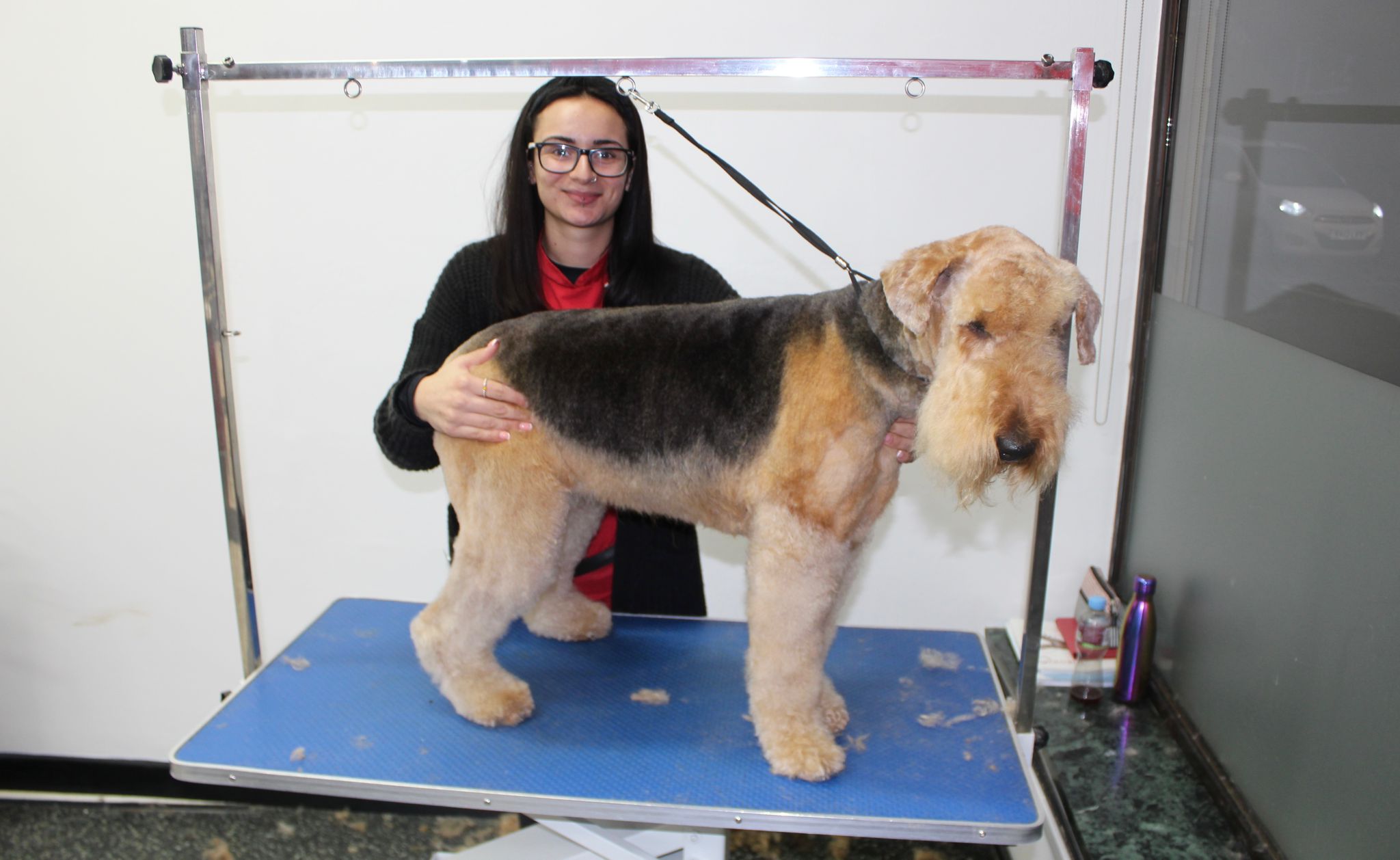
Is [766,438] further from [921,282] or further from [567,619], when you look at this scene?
[567,619]

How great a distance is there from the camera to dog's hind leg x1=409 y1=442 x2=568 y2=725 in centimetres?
191

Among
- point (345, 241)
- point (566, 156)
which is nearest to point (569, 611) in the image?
point (566, 156)

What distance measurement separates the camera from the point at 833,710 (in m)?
1.99

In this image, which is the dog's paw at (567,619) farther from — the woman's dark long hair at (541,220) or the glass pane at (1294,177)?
the glass pane at (1294,177)

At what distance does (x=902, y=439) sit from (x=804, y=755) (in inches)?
23.8

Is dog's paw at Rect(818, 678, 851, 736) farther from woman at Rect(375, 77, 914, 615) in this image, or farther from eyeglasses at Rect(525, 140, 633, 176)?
eyeglasses at Rect(525, 140, 633, 176)

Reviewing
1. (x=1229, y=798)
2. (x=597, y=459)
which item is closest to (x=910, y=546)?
(x=1229, y=798)

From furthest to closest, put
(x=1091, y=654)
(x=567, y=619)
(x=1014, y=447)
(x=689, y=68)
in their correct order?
1. (x=1091, y=654)
2. (x=567, y=619)
3. (x=689, y=68)
4. (x=1014, y=447)

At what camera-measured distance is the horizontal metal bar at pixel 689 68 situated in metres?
1.85

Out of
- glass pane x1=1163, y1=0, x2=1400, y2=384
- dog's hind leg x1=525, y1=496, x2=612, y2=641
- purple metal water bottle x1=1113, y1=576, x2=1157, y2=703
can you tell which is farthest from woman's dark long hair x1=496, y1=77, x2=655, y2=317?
purple metal water bottle x1=1113, y1=576, x2=1157, y2=703

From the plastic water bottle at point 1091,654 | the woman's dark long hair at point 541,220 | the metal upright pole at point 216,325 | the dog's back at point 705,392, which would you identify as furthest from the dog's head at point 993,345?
the plastic water bottle at point 1091,654

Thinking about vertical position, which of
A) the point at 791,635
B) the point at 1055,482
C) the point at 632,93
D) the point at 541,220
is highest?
the point at 632,93

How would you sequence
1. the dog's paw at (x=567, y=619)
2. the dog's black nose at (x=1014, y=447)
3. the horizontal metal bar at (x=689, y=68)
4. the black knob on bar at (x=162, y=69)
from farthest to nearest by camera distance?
1. the dog's paw at (x=567, y=619)
2. the black knob on bar at (x=162, y=69)
3. the horizontal metal bar at (x=689, y=68)
4. the dog's black nose at (x=1014, y=447)

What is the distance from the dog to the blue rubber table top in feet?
0.29
